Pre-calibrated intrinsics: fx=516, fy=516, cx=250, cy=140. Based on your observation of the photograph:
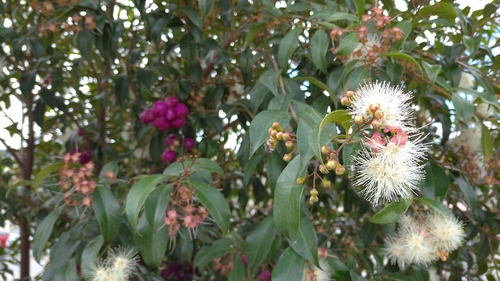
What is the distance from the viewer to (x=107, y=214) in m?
1.10

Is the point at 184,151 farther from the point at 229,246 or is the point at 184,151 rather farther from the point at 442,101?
the point at 442,101

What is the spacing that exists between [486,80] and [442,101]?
17cm

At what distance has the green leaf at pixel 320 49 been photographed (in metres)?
1.13

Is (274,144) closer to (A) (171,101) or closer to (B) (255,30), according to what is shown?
(B) (255,30)

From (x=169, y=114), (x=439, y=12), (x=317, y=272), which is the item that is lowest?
(x=317, y=272)

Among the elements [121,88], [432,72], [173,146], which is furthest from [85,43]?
[432,72]

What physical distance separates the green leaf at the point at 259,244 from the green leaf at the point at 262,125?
27 cm

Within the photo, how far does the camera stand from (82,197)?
1.22m

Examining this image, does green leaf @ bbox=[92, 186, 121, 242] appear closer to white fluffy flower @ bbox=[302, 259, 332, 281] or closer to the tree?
the tree

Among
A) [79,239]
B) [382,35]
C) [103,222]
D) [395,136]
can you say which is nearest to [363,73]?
[382,35]

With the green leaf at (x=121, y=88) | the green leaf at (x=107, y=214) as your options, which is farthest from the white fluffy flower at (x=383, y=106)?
the green leaf at (x=121, y=88)

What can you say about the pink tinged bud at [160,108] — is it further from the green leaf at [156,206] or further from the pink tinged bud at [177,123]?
the green leaf at [156,206]

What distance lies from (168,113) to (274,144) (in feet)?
2.32

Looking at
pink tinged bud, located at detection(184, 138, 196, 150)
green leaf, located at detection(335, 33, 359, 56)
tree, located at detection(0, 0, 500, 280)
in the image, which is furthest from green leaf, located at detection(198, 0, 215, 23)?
pink tinged bud, located at detection(184, 138, 196, 150)
